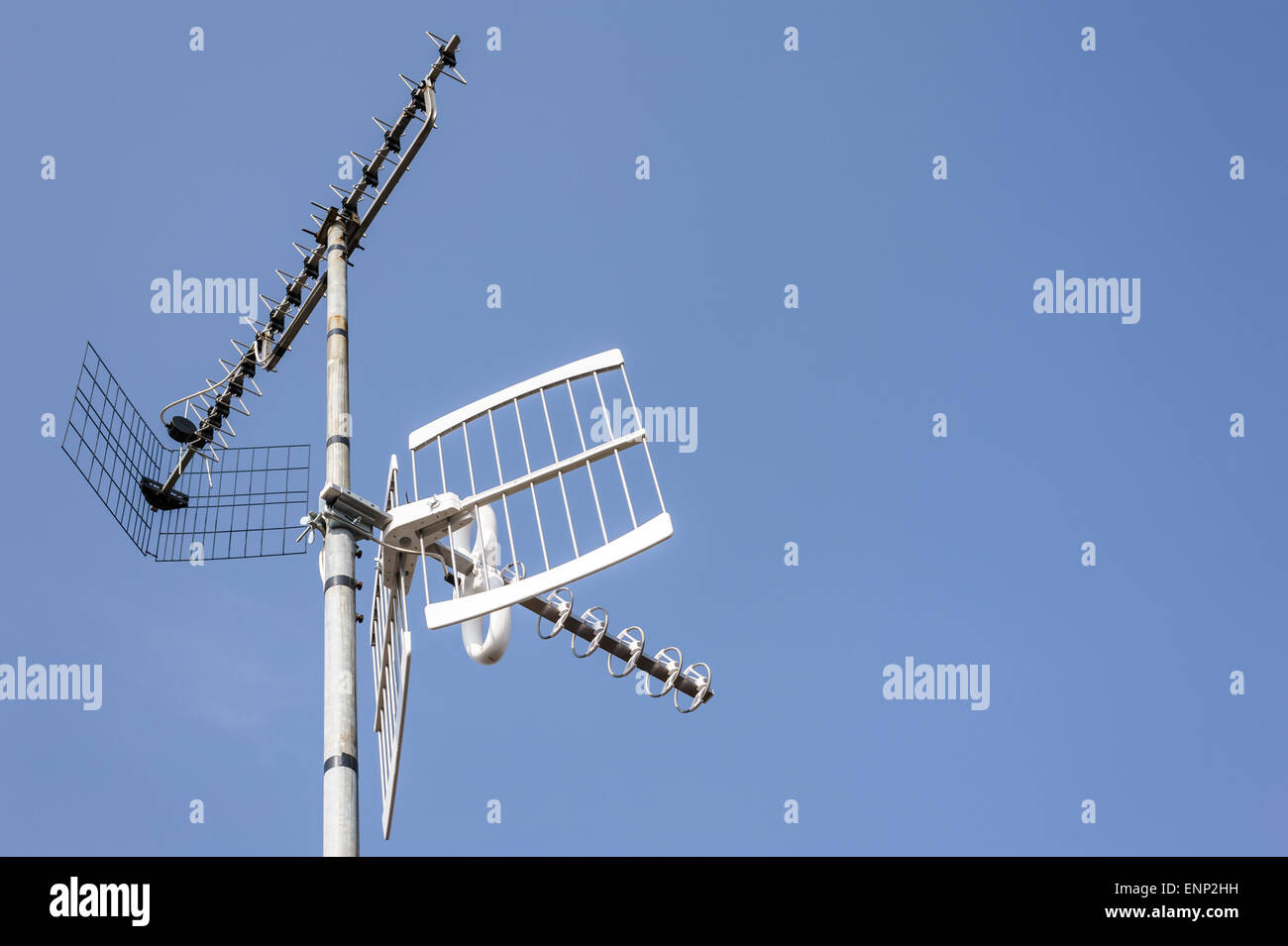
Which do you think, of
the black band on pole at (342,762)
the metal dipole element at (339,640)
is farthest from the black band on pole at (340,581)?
the black band on pole at (342,762)

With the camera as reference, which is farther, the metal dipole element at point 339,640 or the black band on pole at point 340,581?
the black band on pole at point 340,581

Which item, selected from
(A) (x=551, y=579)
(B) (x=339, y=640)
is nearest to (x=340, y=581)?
(B) (x=339, y=640)

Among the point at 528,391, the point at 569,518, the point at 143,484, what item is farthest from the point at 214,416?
the point at 569,518

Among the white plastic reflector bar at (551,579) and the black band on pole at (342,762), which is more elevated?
the white plastic reflector bar at (551,579)

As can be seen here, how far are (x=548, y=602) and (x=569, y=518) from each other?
6.73 ft

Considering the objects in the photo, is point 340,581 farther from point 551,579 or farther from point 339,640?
point 551,579

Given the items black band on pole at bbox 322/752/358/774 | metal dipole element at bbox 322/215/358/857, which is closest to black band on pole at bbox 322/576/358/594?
metal dipole element at bbox 322/215/358/857

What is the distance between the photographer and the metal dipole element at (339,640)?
1319 cm

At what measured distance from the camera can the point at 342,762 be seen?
1348cm

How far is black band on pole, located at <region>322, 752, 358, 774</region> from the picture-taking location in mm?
13484

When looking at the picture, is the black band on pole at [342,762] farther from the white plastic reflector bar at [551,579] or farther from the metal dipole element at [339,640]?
the white plastic reflector bar at [551,579]

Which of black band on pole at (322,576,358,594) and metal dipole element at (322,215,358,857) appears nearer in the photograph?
metal dipole element at (322,215,358,857)

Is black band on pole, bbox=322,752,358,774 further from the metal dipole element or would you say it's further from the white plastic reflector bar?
the white plastic reflector bar

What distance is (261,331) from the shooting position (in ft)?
62.1
